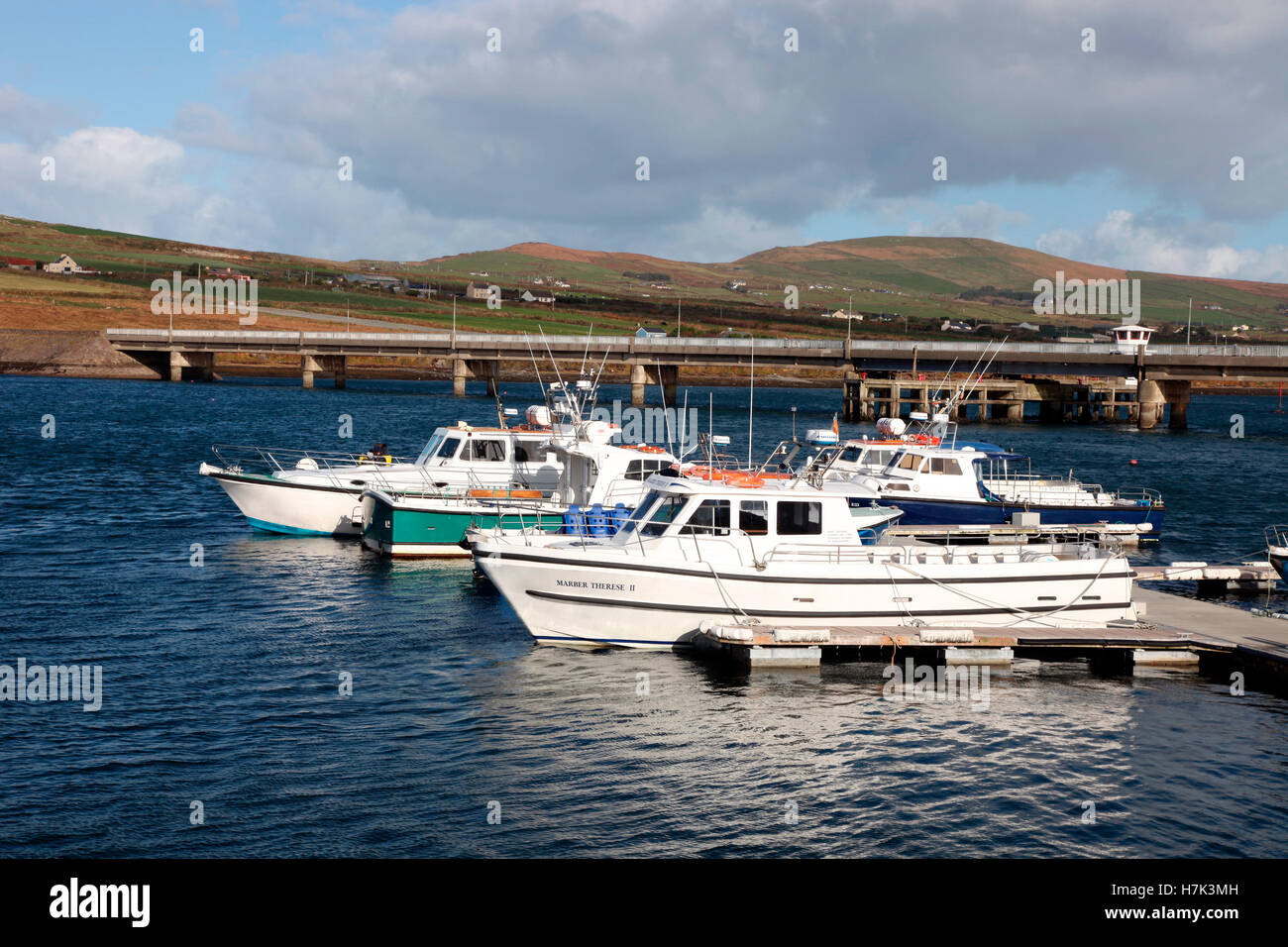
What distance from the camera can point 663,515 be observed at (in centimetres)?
2314

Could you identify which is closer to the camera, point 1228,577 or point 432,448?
point 1228,577

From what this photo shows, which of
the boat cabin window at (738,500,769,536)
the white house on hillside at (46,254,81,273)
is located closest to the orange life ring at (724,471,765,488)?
the boat cabin window at (738,500,769,536)

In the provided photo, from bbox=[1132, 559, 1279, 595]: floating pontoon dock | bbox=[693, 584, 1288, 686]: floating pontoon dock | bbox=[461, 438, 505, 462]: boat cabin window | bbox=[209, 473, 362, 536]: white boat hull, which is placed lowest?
bbox=[693, 584, 1288, 686]: floating pontoon dock

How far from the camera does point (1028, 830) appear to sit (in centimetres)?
1502

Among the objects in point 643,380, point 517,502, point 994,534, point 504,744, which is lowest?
point 504,744

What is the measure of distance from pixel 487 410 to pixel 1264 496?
56564mm

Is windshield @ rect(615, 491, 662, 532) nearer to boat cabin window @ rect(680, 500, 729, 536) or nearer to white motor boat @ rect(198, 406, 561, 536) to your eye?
boat cabin window @ rect(680, 500, 729, 536)

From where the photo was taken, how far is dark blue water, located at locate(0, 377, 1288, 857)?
47.7 ft

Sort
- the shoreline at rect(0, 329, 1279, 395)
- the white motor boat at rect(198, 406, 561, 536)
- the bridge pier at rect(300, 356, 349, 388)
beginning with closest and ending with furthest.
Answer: the white motor boat at rect(198, 406, 561, 536)
the bridge pier at rect(300, 356, 349, 388)
the shoreline at rect(0, 329, 1279, 395)

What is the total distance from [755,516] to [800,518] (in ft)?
3.01

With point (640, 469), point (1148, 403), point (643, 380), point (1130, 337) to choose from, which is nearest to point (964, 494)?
point (640, 469)

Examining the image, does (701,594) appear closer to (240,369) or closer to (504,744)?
(504,744)

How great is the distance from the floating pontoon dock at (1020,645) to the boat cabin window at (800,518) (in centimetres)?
217

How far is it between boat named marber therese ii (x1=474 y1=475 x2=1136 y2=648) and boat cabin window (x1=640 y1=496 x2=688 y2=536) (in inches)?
1.0
